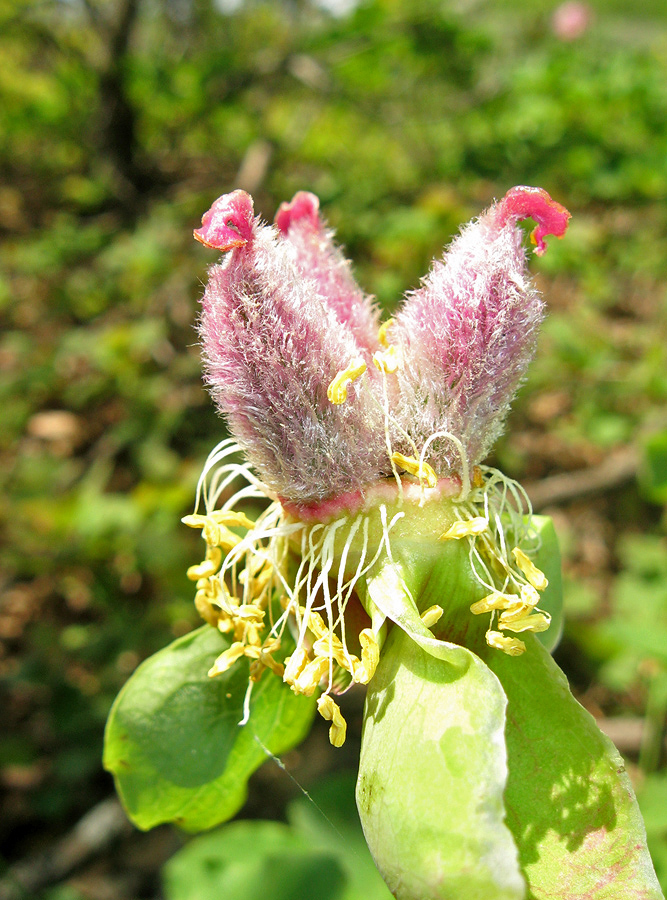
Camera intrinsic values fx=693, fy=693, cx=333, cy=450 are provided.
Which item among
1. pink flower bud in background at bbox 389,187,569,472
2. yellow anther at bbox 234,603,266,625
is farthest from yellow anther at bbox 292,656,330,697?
pink flower bud in background at bbox 389,187,569,472

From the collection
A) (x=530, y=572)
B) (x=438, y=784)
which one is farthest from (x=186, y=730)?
(x=530, y=572)

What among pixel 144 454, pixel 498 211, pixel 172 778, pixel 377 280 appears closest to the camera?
pixel 498 211

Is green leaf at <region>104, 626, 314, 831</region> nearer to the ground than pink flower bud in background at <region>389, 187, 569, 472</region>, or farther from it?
nearer to the ground

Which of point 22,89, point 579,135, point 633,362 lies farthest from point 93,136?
point 633,362

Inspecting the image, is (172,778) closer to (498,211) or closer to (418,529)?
(418,529)

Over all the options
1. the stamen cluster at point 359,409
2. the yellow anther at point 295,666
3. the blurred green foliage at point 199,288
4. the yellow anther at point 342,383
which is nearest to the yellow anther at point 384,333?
the stamen cluster at point 359,409

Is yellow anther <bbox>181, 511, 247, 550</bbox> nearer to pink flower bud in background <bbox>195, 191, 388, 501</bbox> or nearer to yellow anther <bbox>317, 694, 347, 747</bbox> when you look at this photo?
pink flower bud in background <bbox>195, 191, 388, 501</bbox>
